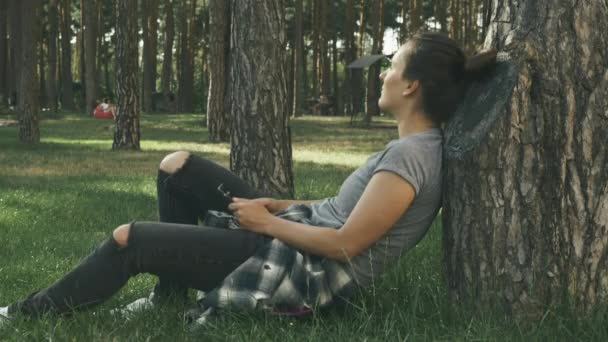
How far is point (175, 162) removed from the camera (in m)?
4.59

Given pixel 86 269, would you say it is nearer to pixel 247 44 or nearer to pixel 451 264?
pixel 451 264

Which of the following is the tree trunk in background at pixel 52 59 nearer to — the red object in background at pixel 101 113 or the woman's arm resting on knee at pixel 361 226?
the red object in background at pixel 101 113

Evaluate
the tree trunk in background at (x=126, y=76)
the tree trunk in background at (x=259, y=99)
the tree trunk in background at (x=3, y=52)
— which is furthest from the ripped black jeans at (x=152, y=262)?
the tree trunk in background at (x=3, y=52)

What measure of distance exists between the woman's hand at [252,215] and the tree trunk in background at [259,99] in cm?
447

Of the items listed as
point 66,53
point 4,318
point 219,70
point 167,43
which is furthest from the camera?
point 167,43

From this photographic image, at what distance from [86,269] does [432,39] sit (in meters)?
1.80

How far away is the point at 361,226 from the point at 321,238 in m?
0.18

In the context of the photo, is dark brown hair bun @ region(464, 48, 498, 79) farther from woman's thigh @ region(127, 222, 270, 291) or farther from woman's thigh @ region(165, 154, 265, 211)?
woman's thigh @ region(165, 154, 265, 211)

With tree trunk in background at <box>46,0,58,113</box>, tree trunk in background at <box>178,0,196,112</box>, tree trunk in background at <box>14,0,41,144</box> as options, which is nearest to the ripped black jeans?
tree trunk in background at <box>14,0,41,144</box>

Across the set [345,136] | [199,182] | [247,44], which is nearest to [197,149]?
[345,136]

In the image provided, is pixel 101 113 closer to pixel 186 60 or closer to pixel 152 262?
pixel 186 60

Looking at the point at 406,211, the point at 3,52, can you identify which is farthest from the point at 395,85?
the point at 3,52

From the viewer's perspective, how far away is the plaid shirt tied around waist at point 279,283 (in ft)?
12.6

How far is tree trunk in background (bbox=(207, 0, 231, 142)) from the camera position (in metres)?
20.0
